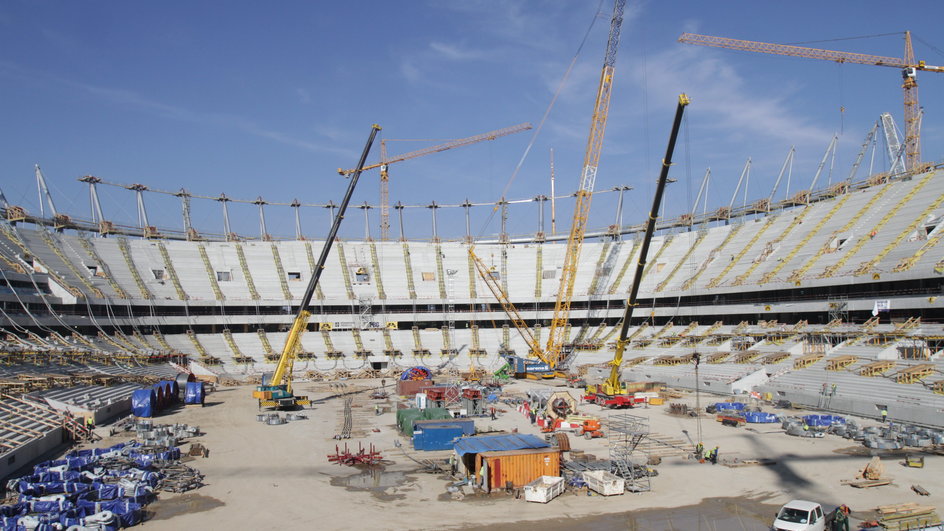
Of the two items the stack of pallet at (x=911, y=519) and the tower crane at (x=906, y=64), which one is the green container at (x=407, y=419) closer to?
the stack of pallet at (x=911, y=519)

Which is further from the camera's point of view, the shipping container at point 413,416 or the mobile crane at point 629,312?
the shipping container at point 413,416

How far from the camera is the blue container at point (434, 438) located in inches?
1374

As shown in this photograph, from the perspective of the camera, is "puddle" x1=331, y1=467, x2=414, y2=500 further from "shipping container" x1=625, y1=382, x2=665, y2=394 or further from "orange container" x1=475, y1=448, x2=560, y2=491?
"shipping container" x1=625, y1=382, x2=665, y2=394

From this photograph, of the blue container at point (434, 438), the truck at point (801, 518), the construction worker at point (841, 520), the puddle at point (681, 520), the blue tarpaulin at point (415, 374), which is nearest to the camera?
the truck at point (801, 518)

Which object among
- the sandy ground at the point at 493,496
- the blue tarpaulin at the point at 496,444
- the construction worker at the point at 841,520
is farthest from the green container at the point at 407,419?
the construction worker at the point at 841,520

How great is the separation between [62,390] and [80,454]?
16.1 meters

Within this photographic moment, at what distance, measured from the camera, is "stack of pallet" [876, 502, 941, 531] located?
787 inches

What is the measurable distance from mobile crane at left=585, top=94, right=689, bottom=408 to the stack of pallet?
21283 millimetres

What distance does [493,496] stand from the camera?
25656 mm

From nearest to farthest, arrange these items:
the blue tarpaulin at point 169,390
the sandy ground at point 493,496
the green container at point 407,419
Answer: the sandy ground at point 493,496
the green container at point 407,419
the blue tarpaulin at point 169,390

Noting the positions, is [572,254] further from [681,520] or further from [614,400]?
[681,520]

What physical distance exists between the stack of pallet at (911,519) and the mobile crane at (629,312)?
2128 cm

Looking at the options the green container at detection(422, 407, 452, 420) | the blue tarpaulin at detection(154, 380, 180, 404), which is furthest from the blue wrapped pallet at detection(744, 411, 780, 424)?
the blue tarpaulin at detection(154, 380, 180, 404)

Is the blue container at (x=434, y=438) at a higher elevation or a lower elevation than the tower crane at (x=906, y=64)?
lower
